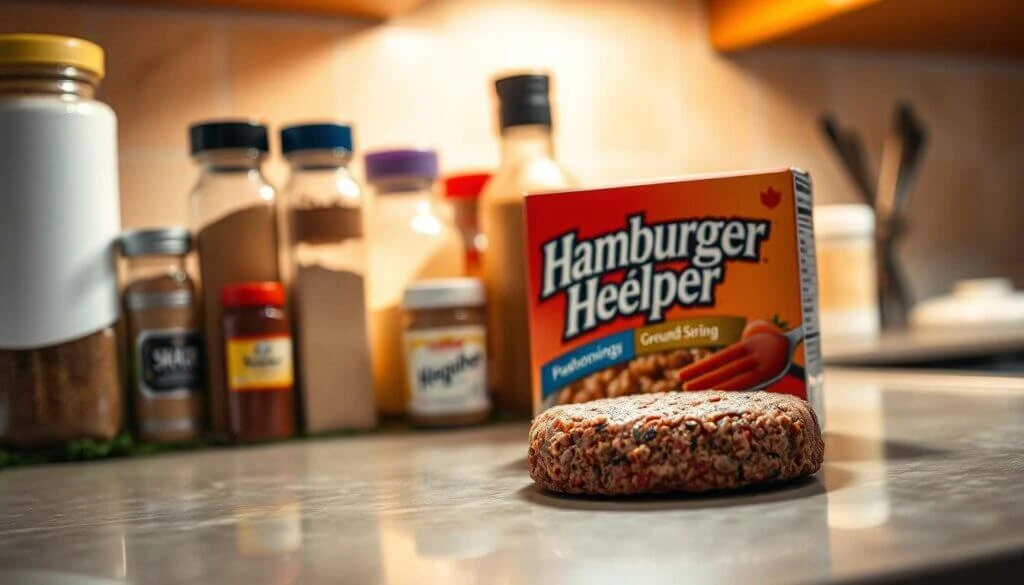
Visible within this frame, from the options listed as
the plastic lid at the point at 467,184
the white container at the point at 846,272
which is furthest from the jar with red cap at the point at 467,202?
the white container at the point at 846,272

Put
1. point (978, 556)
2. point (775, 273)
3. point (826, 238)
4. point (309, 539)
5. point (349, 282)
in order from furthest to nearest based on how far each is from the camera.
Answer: point (826, 238) → point (349, 282) → point (775, 273) → point (309, 539) → point (978, 556)

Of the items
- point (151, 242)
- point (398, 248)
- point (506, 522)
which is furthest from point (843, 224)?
point (506, 522)

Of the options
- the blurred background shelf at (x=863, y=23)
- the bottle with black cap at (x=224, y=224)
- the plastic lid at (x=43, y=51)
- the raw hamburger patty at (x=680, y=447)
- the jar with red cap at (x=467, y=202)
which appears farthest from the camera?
the blurred background shelf at (x=863, y=23)

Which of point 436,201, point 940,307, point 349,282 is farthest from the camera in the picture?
point 940,307

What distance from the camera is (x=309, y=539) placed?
0.50 m

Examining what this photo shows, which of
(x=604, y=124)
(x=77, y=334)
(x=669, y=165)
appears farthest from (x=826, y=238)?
(x=77, y=334)

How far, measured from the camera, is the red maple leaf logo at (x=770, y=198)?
707 millimetres

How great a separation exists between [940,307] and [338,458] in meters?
1.12

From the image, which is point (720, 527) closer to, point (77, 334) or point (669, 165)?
point (77, 334)

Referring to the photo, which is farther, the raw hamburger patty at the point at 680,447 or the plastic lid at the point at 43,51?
the plastic lid at the point at 43,51

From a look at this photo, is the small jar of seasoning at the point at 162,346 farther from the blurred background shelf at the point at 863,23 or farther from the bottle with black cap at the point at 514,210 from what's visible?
the blurred background shelf at the point at 863,23

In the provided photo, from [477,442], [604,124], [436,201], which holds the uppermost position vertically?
[604,124]

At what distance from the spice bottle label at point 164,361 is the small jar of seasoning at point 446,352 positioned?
0.65 ft

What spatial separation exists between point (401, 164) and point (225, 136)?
6.9 inches
